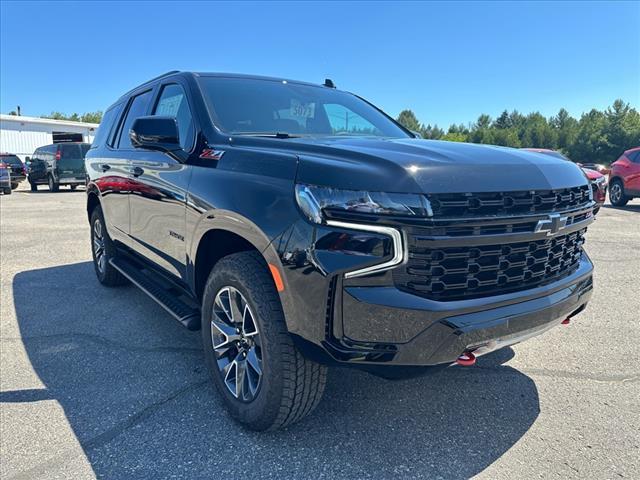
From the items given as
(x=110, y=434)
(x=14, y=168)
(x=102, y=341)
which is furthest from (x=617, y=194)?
(x=14, y=168)

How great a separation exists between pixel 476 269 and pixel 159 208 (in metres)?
2.29

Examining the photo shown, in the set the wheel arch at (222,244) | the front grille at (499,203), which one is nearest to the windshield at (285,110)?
the wheel arch at (222,244)

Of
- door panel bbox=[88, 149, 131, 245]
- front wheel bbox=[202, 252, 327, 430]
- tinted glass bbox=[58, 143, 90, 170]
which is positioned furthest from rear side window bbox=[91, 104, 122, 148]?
tinted glass bbox=[58, 143, 90, 170]

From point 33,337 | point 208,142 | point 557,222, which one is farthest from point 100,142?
point 557,222

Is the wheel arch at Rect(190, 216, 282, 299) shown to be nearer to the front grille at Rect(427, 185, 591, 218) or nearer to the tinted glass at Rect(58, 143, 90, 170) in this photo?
the front grille at Rect(427, 185, 591, 218)

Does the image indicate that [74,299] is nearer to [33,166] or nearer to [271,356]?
[271,356]

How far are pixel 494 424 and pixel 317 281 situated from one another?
140 centimetres

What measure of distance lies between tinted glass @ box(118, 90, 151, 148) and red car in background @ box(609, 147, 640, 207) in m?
14.0

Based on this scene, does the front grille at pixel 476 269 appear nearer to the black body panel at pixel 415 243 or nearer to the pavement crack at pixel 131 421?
the black body panel at pixel 415 243

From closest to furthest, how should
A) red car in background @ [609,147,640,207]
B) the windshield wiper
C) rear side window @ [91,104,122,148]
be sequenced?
the windshield wiper
rear side window @ [91,104,122,148]
red car in background @ [609,147,640,207]

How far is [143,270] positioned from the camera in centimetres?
438

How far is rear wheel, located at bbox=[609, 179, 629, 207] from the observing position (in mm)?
14312

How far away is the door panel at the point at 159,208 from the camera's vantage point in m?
3.09

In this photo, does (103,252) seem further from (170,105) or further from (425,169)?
(425,169)
